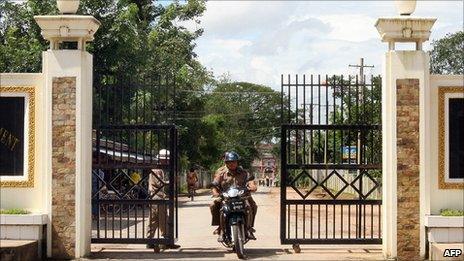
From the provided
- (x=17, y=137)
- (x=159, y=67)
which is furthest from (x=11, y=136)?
(x=159, y=67)

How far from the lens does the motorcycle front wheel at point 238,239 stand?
1129 cm

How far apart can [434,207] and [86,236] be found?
5050mm

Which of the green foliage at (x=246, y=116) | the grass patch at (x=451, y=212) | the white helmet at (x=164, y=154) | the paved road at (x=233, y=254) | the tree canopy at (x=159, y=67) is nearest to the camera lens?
the grass patch at (x=451, y=212)

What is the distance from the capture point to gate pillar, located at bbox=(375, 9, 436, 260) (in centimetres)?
1104

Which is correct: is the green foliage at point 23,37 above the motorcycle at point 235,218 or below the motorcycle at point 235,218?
above

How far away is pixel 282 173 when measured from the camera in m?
11.8

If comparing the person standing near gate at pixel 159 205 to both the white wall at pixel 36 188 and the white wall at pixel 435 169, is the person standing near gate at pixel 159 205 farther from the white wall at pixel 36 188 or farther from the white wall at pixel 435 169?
the white wall at pixel 435 169

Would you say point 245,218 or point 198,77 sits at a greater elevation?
point 198,77

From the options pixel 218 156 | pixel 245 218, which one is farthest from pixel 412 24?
pixel 218 156

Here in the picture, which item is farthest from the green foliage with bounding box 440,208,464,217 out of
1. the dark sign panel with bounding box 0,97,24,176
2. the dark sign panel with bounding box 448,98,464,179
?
the dark sign panel with bounding box 0,97,24,176

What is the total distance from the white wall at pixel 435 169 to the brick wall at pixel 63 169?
5.13 metres

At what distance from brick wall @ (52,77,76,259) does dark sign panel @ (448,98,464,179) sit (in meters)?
5.41

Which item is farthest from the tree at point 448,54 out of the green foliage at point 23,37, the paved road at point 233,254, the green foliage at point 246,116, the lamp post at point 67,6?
the lamp post at point 67,6

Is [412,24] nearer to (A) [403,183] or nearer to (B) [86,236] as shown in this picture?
(A) [403,183]
